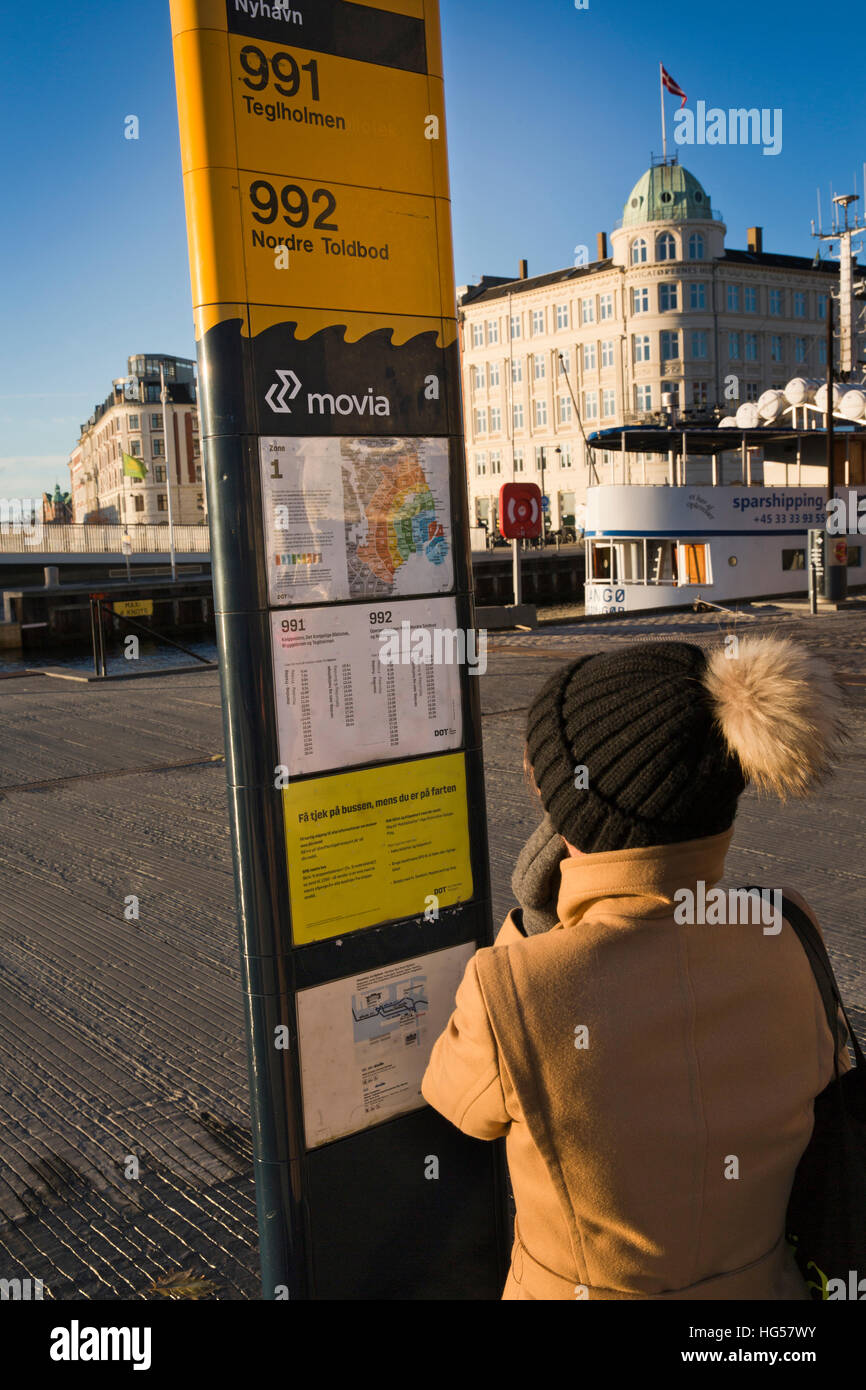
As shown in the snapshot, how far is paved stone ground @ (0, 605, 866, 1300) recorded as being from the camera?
3.20 metres

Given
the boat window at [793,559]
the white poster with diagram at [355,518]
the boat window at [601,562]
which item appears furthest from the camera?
the boat window at [793,559]

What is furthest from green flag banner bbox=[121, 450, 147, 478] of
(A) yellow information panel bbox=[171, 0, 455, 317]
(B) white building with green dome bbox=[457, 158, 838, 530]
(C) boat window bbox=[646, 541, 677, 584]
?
(A) yellow information panel bbox=[171, 0, 455, 317]

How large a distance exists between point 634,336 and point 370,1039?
69.3m

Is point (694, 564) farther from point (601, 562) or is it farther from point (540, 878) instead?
point (540, 878)

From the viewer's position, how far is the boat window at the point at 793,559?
32781 millimetres

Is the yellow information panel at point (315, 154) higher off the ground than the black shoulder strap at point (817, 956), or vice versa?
the yellow information panel at point (315, 154)

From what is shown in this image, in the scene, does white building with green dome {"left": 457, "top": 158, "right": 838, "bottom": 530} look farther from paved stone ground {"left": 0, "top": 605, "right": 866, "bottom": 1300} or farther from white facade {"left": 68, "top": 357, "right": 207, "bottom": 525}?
paved stone ground {"left": 0, "top": 605, "right": 866, "bottom": 1300}

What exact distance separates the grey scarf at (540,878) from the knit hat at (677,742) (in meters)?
0.24

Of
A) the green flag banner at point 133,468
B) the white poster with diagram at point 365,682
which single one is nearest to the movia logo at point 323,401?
the white poster with diagram at point 365,682

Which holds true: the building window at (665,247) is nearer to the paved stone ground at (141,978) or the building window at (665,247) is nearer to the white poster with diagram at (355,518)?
the paved stone ground at (141,978)

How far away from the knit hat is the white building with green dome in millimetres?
62358
